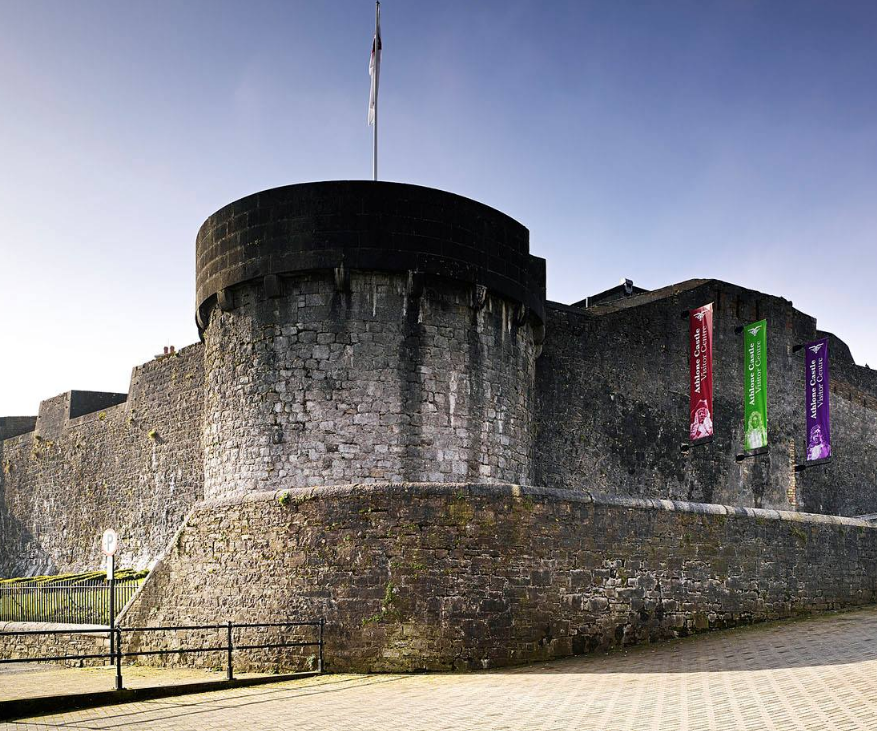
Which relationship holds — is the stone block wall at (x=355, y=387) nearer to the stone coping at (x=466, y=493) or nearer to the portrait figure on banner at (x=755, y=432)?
the stone coping at (x=466, y=493)

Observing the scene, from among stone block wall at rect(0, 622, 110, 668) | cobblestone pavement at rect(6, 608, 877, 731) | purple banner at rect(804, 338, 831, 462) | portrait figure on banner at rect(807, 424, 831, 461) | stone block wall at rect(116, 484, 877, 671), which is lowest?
stone block wall at rect(0, 622, 110, 668)

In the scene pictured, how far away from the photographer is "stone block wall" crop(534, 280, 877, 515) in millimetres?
19297

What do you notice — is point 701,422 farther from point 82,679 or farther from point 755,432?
point 82,679

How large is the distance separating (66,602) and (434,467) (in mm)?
6891

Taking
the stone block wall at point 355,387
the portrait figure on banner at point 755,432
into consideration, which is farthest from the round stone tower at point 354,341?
the portrait figure on banner at point 755,432

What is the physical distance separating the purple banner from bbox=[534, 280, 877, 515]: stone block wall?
0.55 meters

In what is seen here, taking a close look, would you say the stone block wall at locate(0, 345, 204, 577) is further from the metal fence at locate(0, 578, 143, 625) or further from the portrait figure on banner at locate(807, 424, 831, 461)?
the portrait figure on banner at locate(807, 424, 831, 461)

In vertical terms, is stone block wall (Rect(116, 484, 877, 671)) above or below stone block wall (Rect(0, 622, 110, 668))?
above

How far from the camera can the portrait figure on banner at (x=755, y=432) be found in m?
21.9

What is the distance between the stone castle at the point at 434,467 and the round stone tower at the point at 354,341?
32mm

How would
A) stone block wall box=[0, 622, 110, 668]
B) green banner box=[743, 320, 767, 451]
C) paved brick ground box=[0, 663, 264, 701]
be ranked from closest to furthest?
paved brick ground box=[0, 663, 264, 701], stone block wall box=[0, 622, 110, 668], green banner box=[743, 320, 767, 451]

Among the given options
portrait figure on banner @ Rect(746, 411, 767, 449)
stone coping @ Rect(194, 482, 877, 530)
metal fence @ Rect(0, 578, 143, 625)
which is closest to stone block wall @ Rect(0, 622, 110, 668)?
metal fence @ Rect(0, 578, 143, 625)

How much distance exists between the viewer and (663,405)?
2108 cm

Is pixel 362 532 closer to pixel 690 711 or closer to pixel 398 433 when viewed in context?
pixel 398 433
